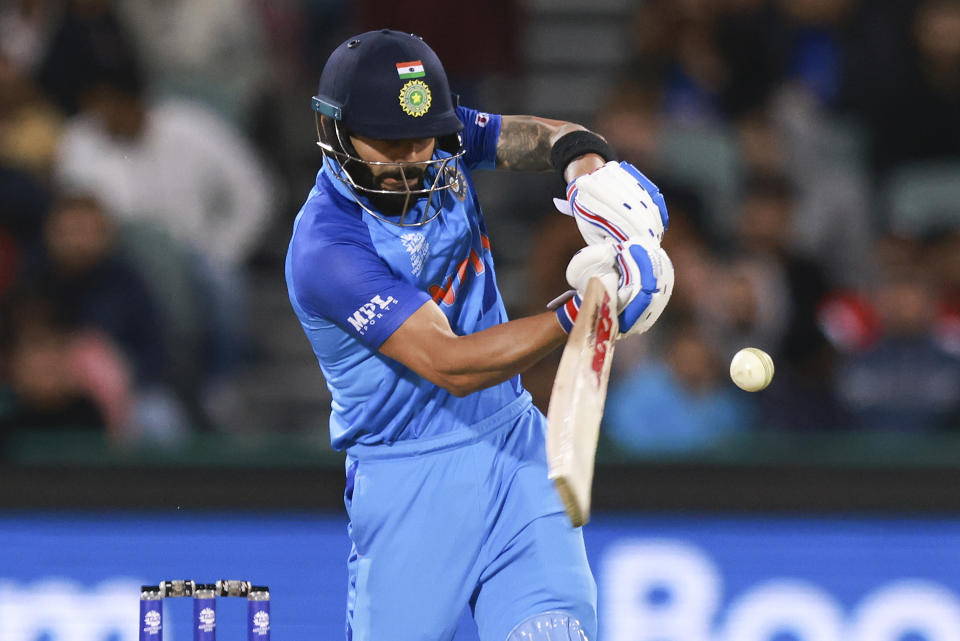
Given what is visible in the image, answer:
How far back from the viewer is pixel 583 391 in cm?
385

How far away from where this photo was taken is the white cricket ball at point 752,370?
13.5 ft

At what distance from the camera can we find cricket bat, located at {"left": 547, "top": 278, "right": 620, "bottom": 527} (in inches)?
144

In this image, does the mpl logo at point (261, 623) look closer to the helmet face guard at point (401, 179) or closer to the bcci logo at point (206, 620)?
the bcci logo at point (206, 620)

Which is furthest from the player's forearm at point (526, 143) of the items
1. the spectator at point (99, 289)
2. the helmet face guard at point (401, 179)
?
the spectator at point (99, 289)

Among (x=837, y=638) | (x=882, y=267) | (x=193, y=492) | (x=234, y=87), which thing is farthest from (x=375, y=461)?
(x=234, y=87)

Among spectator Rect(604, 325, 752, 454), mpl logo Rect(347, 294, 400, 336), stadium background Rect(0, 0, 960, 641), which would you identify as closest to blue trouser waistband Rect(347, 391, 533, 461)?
mpl logo Rect(347, 294, 400, 336)

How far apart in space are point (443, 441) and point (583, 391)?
63 centimetres

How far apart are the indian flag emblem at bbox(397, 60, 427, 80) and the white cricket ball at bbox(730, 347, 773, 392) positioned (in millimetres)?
1157

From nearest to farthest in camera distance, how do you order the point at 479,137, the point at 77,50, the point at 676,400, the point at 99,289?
1. the point at 479,137
2. the point at 676,400
3. the point at 99,289
4. the point at 77,50

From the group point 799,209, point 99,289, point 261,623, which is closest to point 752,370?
point 261,623

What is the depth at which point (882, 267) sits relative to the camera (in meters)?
7.64

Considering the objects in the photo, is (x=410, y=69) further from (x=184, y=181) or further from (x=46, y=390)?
(x=184, y=181)

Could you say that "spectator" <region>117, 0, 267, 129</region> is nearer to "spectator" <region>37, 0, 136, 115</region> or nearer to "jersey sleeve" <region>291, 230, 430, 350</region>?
"spectator" <region>37, 0, 136, 115</region>

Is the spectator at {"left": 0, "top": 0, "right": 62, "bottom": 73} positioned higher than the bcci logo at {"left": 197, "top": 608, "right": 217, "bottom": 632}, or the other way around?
the spectator at {"left": 0, "top": 0, "right": 62, "bottom": 73}
